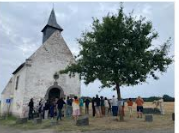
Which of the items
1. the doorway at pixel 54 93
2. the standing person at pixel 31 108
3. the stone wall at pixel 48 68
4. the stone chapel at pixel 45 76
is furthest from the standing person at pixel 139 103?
the doorway at pixel 54 93

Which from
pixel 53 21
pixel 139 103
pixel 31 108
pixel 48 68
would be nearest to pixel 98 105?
pixel 139 103

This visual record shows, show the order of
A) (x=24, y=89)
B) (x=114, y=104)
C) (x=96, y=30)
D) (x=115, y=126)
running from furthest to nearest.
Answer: (x=24, y=89) → (x=114, y=104) → (x=96, y=30) → (x=115, y=126)

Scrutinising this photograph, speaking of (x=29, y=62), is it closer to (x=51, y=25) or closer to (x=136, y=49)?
(x=51, y=25)

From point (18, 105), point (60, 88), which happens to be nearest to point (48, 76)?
point (60, 88)

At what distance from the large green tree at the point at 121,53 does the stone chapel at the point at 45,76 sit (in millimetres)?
6897

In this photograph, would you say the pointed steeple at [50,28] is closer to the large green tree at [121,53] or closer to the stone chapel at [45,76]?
the stone chapel at [45,76]

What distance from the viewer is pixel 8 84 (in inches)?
1283

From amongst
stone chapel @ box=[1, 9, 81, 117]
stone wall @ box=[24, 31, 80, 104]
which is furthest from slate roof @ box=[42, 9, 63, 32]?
stone wall @ box=[24, 31, 80, 104]

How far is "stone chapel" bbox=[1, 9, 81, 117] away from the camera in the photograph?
78.7 feet

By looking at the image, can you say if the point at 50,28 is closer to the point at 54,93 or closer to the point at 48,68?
the point at 48,68

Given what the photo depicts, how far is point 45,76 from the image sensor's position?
2489cm

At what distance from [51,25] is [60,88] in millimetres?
8385

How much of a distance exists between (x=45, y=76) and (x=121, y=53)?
438 inches

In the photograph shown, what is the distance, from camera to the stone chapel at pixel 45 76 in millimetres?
23984
